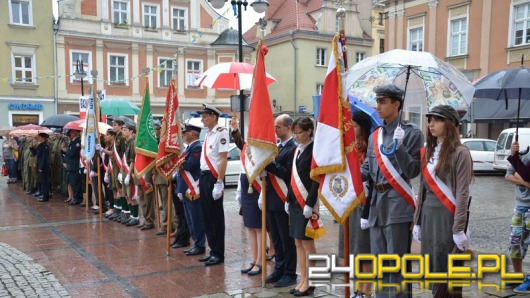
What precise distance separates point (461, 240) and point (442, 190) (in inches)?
16.1

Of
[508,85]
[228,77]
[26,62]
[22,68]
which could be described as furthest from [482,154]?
[26,62]

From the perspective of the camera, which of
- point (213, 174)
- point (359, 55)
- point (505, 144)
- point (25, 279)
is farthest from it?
point (359, 55)

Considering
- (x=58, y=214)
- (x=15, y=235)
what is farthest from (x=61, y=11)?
(x=15, y=235)

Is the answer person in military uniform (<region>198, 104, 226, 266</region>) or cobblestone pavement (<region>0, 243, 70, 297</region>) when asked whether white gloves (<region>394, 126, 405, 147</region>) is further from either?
cobblestone pavement (<region>0, 243, 70, 297</region>)

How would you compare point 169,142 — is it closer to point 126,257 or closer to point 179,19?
point 126,257

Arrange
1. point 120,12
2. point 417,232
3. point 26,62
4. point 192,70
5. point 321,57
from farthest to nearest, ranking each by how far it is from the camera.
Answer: point 321,57
point 192,70
point 120,12
point 26,62
point 417,232

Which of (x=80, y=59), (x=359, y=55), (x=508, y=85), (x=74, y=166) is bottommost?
(x=74, y=166)

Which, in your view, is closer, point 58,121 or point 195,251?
point 195,251

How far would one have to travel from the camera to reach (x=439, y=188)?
368cm

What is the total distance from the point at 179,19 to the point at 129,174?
975 inches

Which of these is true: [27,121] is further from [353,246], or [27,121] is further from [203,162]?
[353,246]

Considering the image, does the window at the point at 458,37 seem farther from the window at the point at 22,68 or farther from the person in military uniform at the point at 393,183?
the window at the point at 22,68

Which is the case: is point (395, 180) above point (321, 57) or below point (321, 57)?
below

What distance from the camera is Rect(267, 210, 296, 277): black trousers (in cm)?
538
